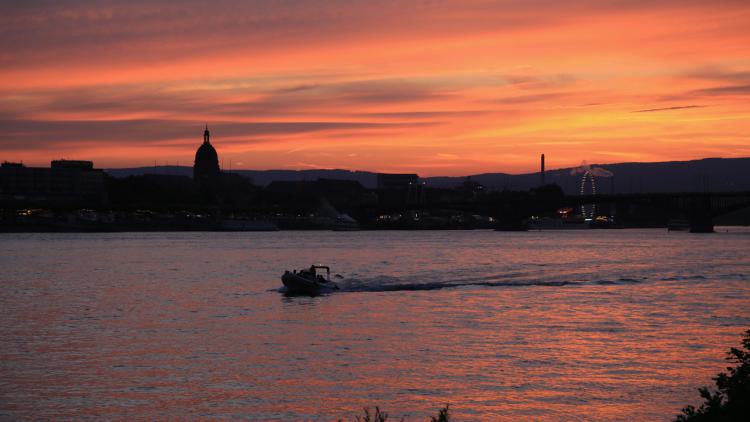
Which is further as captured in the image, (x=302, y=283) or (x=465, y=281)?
(x=465, y=281)

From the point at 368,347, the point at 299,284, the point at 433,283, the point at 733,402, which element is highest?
the point at 733,402

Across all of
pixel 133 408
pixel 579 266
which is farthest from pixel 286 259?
pixel 133 408

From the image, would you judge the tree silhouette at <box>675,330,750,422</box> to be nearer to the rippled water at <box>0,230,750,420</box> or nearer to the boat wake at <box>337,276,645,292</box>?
the rippled water at <box>0,230,750,420</box>

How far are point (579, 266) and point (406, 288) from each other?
109 feet

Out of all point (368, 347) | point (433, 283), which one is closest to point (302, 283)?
point (433, 283)

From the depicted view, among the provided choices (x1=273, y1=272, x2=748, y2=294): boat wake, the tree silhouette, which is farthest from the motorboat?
the tree silhouette

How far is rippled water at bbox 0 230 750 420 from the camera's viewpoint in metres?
27.6

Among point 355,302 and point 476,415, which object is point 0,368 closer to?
point 476,415

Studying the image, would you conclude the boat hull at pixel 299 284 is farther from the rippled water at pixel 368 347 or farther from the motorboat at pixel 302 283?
the rippled water at pixel 368 347

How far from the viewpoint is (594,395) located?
28422mm

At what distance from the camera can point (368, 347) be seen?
38125 mm

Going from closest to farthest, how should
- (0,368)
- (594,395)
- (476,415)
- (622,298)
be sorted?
(476,415) → (594,395) → (0,368) → (622,298)

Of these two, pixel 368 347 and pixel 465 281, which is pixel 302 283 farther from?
pixel 368 347

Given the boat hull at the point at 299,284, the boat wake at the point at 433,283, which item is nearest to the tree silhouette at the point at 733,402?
the boat hull at the point at 299,284
